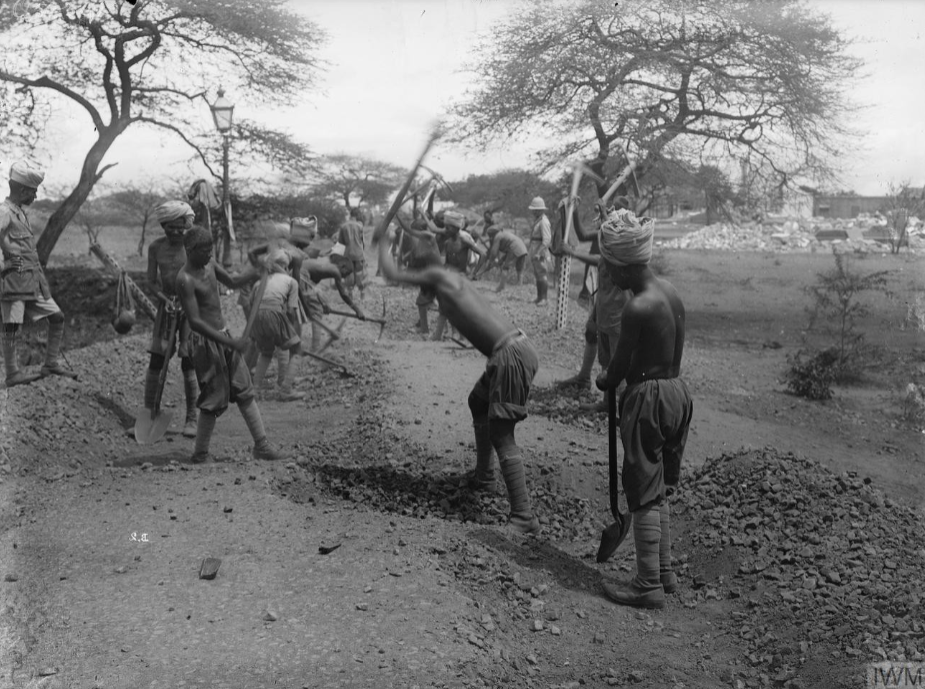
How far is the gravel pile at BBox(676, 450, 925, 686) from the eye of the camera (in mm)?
3703

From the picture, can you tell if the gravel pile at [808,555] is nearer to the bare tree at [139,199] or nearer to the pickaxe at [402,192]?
the pickaxe at [402,192]

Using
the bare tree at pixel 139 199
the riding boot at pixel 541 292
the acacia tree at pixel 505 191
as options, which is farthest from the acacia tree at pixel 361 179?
the riding boot at pixel 541 292

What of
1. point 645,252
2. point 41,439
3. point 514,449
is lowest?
point 41,439

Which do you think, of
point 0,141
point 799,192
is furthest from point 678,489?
point 799,192

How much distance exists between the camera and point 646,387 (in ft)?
13.3

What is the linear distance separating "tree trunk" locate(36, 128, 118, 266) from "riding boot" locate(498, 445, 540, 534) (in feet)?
29.3

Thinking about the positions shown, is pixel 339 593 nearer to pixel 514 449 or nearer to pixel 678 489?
pixel 514 449

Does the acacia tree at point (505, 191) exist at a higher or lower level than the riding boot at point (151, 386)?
higher

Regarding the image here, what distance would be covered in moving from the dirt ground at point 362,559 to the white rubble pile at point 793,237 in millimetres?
Answer: 27446

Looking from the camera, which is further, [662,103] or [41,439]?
[662,103]

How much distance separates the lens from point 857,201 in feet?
176

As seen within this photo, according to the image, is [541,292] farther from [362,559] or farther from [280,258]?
[362,559]

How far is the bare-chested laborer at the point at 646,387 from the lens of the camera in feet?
13.1

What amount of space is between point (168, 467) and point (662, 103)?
35.9 feet
